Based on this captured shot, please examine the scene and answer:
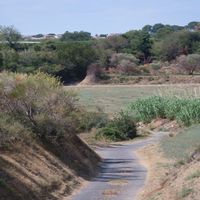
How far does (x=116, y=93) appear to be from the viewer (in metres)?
105

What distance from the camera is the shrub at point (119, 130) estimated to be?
204ft

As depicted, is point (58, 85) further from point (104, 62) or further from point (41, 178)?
point (104, 62)

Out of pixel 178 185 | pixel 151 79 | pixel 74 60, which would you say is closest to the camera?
pixel 178 185

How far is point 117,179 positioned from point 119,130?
31.7 meters

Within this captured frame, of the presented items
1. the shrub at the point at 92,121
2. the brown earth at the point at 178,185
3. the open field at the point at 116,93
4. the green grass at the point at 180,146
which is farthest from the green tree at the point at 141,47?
the brown earth at the point at 178,185

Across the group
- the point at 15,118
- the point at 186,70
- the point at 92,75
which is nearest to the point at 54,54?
the point at 92,75

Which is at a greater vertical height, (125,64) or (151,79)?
(125,64)

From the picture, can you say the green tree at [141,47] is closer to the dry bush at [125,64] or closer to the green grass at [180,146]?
the dry bush at [125,64]

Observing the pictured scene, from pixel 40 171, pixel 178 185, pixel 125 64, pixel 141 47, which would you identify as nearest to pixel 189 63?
pixel 125 64

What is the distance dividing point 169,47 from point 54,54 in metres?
40.4

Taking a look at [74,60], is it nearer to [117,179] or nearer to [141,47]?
[141,47]

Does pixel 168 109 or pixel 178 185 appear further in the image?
pixel 168 109

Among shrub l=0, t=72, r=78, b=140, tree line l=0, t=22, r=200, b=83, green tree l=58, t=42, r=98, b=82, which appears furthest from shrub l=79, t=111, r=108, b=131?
green tree l=58, t=42, r=98, b=82

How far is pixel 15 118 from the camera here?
3138cm
